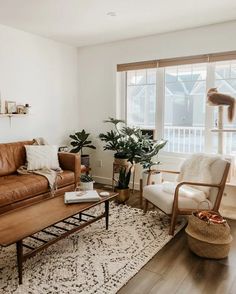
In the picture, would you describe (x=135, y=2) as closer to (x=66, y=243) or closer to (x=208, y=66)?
(x=208, y=66)

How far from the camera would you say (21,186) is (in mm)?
3021

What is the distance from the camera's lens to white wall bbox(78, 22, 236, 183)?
3617mm

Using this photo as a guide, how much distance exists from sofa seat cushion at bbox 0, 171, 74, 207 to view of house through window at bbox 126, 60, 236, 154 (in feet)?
5.76

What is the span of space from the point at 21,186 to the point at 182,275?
1.94 m

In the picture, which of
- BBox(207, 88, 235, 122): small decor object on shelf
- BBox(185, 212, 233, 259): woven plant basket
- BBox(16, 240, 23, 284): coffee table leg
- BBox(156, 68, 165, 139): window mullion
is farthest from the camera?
BBox(156, 68, 165, 139): window mullion

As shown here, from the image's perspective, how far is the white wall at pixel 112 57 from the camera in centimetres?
362

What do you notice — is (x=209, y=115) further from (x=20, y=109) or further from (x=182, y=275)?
(x=20, y=109)

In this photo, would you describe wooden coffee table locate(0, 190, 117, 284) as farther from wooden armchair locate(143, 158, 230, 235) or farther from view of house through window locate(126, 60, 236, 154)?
view of house through window locate(126, 60, 236, 154)

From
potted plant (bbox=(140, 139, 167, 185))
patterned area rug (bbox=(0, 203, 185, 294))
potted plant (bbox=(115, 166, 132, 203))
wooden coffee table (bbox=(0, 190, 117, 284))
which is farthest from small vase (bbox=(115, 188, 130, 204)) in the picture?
wooden coffee table (bbox=(0, 190, 117, 284))

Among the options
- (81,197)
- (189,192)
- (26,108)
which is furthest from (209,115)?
(26,108)

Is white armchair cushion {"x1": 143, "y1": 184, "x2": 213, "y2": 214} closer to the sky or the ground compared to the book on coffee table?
closer to the ground

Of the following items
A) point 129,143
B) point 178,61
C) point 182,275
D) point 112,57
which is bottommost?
point 182,275

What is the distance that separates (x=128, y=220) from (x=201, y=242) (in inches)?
39.8

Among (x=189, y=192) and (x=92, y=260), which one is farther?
(x=189, y=192)
